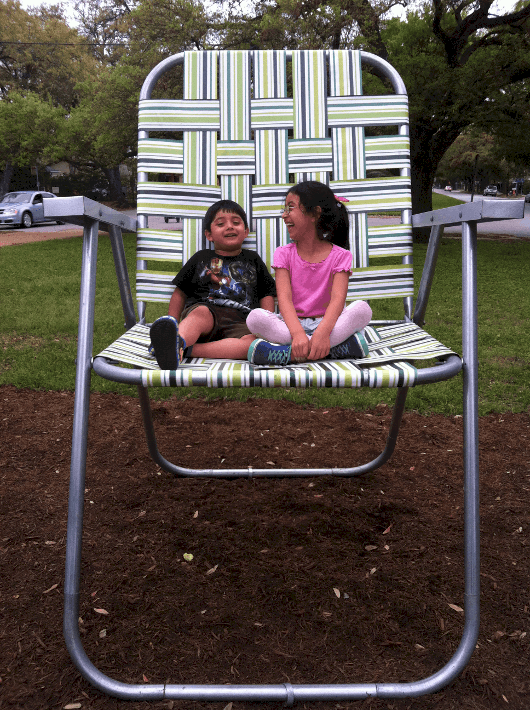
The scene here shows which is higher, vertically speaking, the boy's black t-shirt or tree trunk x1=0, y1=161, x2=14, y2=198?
tree trunk x1=0, y1=161, x2=14, y2=198

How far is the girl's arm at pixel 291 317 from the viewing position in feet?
4.95

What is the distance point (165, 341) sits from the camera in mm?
1352

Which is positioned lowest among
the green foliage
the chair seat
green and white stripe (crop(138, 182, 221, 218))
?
the chair seat

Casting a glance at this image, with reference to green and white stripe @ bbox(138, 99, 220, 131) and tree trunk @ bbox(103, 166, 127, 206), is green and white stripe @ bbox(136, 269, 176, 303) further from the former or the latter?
tree trunk @ bbox(103, 166, 127, 206)

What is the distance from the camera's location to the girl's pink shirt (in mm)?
1747

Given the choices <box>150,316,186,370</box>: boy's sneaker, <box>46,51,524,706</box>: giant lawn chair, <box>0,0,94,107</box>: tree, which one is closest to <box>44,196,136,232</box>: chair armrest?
<box>150,316,186,370</box>: boy's sneaker

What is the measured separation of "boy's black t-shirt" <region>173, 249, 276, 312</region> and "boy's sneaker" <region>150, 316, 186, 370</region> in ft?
1.58

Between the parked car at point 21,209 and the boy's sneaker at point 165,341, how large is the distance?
15.8 m

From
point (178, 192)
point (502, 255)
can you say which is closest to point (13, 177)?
point (502, 255)

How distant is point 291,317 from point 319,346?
0.47ft

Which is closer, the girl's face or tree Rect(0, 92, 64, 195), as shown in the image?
the girl's face

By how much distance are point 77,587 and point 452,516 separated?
124cm

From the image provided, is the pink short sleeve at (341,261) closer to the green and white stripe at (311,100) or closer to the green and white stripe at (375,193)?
the green and white stripe at (375,193)

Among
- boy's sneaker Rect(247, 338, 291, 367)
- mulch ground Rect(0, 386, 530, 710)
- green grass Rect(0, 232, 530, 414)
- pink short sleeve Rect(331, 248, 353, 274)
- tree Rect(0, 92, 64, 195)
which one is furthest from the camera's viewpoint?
tree Rect(0, 92, 64, 195)
